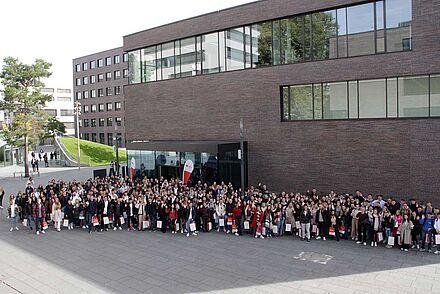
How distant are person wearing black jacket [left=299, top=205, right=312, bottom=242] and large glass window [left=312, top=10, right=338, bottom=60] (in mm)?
10397

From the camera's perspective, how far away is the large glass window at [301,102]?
81.7 ft

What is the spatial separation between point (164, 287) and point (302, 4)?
60.9ft

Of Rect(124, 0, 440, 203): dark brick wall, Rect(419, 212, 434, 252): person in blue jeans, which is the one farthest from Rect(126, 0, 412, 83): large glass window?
Rect(419, 212, 434, 252): person in blue jeans

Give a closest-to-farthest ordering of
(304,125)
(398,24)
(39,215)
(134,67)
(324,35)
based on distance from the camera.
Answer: (39,215)
(398,24)
(324,35)
(304,125)
(134,67)

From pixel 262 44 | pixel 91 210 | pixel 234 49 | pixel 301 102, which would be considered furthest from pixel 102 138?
pixel 91 210

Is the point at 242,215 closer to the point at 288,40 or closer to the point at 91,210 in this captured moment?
the point at 91,210

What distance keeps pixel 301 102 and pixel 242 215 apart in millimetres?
9332

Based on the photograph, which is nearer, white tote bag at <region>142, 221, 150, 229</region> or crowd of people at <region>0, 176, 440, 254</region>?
crowd of people at <region>0, 176, 440, 254</region>

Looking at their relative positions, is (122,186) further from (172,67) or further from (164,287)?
(164,287)

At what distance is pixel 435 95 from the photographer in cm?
2081

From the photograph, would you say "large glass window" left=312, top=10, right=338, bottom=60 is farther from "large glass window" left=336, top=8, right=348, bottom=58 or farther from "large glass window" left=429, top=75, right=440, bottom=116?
"large glass window" left=429, top=75, right=440, bottom=116

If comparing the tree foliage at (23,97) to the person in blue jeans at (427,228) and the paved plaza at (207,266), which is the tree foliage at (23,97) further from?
the person in blue jeans at (427,228)

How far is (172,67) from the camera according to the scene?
31953 millimetres

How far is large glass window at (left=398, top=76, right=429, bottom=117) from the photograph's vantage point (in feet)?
69.3
